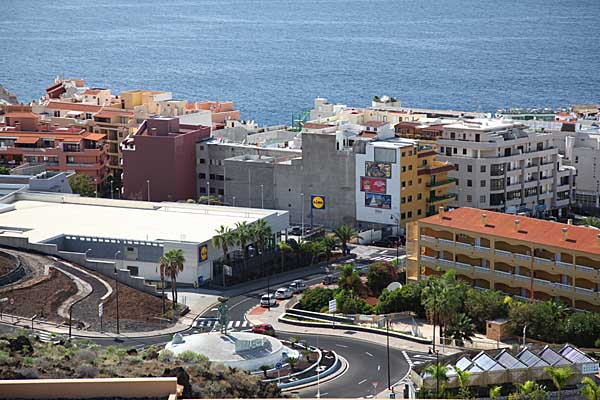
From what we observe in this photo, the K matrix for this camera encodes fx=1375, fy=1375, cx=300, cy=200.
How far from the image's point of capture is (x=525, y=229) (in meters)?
76.5

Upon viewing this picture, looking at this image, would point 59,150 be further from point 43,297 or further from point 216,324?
point 216,324

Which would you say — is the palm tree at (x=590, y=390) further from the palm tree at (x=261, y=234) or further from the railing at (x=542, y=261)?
the palm tree at (x=261, y=234)

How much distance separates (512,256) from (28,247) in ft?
96.1

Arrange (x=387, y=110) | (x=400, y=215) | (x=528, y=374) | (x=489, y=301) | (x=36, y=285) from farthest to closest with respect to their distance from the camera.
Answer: (x=387, y=110)
(x=400, y=215)
(x=36, y=285)
(x=489, y=301)
(x=528, y=374)

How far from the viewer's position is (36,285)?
3007 inches

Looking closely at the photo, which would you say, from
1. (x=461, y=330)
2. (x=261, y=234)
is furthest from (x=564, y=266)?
(x=261, y=234)

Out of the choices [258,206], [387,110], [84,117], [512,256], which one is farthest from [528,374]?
A: [84,117]

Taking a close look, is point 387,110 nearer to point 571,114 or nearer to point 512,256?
point 571,114

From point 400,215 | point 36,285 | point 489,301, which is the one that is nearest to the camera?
point 489,301

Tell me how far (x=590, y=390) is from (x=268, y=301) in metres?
27.4

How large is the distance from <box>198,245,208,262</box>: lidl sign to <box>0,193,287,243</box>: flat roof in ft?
1.74

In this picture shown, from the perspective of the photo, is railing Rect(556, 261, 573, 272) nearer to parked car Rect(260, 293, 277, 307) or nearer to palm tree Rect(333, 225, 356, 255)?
parked car Rect(260, 293, 277, 307)

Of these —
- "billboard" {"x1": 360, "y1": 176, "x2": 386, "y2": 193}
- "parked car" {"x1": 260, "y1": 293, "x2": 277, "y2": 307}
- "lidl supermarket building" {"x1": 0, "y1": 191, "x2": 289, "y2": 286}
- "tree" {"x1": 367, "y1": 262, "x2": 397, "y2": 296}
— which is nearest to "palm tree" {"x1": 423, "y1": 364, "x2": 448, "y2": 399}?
"parked car" {"x1": 260, "y1": 293, "x2": 277, "y2": 307}

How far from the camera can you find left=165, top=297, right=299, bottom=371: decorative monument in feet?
207
